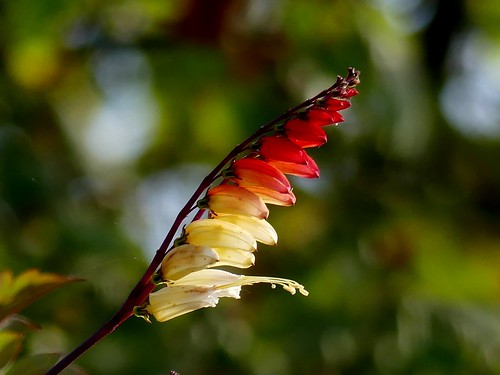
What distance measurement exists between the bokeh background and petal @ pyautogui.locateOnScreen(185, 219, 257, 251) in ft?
4.87

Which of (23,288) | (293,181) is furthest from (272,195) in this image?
(293,181)

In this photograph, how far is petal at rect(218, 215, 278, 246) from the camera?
2.93 ft

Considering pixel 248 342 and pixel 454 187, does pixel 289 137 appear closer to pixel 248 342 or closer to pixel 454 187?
pixel 248 342

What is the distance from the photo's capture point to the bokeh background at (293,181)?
2.54 m

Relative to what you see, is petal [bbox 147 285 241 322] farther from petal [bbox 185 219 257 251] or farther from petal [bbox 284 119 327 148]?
petal [bbox 284 119 327 148]

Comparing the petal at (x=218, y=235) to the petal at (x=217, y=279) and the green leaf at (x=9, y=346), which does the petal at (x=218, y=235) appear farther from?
the green leaf at (x=9, y=346)

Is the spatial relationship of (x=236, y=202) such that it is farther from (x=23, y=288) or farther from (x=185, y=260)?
(x=23, y=288)

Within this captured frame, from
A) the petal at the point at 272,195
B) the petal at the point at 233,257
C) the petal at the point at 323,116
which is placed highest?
the petal at the point at 323,116

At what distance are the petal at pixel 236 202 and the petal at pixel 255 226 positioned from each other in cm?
2

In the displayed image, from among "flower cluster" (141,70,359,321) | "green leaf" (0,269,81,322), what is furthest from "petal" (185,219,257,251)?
"green leaf" (0,269,81,322)

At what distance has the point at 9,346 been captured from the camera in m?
0.88

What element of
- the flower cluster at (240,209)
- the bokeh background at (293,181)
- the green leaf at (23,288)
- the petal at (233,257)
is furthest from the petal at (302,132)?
the bokeh background at (293,181)

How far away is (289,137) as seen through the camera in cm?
86

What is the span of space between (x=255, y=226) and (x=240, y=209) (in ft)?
0.11
